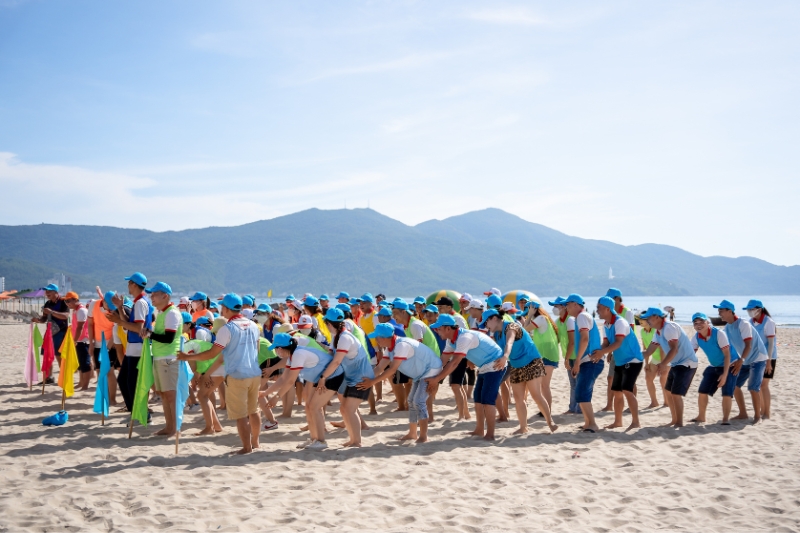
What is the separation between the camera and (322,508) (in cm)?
504

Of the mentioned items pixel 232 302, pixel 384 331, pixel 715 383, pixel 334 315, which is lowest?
pixel 715 383

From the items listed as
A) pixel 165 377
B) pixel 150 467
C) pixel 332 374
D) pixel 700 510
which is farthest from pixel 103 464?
pixel 700 510

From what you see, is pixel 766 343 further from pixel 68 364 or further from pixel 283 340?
pixel 68 364

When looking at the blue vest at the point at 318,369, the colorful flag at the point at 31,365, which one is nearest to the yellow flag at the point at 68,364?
the colorful flag at the point at 31,365

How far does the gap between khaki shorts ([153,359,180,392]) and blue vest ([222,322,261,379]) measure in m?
1.02

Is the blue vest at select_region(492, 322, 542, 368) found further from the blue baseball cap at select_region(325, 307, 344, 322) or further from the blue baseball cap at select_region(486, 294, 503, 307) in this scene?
the blue baseball cap at select_region(325, 307, 344, 322)

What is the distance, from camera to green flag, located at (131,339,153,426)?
7.26 meters

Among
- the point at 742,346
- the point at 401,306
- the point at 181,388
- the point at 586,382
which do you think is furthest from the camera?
the point at 401,306

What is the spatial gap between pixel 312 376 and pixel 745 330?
6.04m

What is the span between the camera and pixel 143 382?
7.25 meters

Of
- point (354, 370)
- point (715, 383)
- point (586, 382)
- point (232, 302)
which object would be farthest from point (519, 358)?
point (232, 302)

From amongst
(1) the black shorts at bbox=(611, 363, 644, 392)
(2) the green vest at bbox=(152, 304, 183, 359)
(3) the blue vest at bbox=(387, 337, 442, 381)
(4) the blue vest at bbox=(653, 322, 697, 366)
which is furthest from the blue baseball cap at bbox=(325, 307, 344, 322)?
(4) the blue vest at bbox=(653, 322, 697, 366)

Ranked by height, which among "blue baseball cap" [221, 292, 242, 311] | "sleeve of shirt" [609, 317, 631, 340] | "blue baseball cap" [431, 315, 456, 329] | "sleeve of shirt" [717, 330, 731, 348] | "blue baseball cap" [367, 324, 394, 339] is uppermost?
"blue baseball cap" [221, 292, 242, 311]

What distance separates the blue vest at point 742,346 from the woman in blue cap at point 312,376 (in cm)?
572
